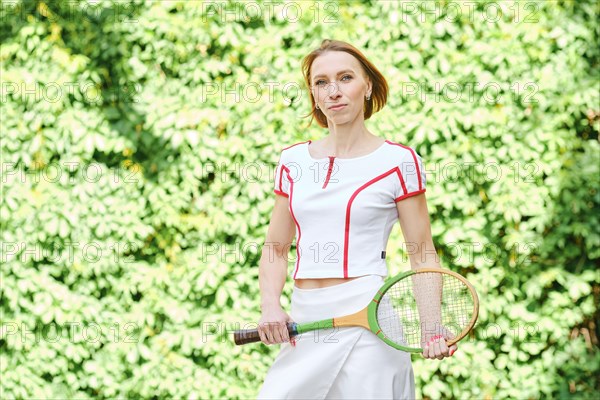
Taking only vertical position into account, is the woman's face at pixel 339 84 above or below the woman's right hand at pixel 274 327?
above

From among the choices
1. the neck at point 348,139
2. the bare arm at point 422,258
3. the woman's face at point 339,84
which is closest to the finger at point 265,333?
the bare arm at point 422,258

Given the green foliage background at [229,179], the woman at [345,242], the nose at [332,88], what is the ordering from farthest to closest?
the green foliage background at [229,179] → the nose at [332,88] → the woman at [345,242]

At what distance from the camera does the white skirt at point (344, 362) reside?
8.42ft

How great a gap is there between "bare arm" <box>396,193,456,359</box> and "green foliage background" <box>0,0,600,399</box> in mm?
2640

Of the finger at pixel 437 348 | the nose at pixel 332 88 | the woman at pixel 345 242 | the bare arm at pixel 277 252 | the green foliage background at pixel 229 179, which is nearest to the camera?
the finger at pixel 437 348

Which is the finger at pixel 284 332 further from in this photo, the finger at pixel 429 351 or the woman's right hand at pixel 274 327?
the finger at pixel 429 351

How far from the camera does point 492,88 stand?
17.5ft

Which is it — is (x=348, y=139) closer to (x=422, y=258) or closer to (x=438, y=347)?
(x=422, y=258)

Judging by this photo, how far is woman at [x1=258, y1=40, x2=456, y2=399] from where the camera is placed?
8.47ft

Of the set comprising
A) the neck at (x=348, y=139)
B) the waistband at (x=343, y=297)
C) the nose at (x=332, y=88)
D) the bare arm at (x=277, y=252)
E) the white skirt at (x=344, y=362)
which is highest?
the nose at (x=332, y=88)

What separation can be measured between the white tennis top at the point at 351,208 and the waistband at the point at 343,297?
31mm

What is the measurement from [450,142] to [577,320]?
1376mm

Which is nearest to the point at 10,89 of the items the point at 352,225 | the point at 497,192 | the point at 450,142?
the point at 450,142

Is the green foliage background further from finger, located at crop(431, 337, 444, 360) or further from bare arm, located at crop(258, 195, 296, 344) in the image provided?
finger, located at crop(431, 337, 444, 360)
